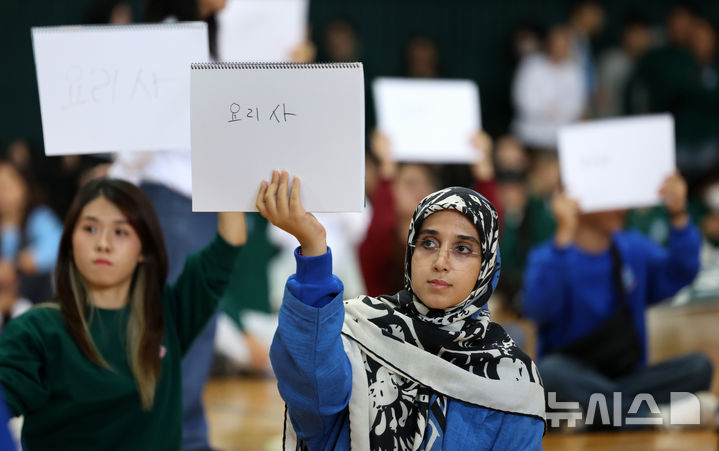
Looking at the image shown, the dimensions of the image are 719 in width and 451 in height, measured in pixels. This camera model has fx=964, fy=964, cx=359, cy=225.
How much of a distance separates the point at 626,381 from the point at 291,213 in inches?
119

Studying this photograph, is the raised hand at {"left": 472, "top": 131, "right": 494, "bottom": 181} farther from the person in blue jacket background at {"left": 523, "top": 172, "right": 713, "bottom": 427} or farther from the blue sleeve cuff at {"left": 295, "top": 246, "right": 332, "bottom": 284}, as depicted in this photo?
the blue sleeve cuff at {"left": 295, "top": 246, "right": 332, "bottom": 284}

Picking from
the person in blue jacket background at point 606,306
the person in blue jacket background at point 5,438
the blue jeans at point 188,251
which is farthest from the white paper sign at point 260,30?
the person in blue jacket background at point 5,438

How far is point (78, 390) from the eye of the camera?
8.70 feet

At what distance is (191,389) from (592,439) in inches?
76.2

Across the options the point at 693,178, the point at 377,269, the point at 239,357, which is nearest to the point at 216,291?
the point at 377,269

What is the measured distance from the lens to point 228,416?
4.98 meters

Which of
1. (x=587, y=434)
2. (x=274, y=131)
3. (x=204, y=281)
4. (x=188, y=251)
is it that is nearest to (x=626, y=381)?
(x=587, y=434)

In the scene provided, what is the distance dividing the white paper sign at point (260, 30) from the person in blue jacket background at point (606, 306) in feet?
4.91

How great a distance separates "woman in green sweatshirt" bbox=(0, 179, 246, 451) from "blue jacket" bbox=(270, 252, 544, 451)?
688 mm

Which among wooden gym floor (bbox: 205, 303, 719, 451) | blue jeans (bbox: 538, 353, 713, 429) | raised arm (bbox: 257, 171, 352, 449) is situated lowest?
wooden gym floor (bbox: 205, 303, 719, 451)

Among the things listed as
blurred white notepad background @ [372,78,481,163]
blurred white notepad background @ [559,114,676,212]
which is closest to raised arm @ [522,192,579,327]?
blurred white notepad background @ [559,114,676,212]

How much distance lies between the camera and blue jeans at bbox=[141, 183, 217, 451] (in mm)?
3385

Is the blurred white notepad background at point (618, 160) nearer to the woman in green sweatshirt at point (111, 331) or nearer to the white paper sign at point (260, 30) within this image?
the white paper sign at point (260, 30)

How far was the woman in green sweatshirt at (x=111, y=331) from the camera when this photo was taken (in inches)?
104
